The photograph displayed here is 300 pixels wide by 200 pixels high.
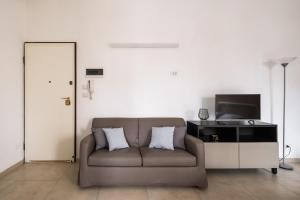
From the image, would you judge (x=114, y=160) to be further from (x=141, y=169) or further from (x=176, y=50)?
(x=176, y=50)

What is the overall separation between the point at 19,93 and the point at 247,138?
389 cm

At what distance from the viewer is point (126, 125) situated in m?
3.43

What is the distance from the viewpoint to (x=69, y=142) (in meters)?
3.75

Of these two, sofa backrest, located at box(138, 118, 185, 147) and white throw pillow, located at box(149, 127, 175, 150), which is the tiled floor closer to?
white throw pillow, located at box(149, 127, 175, 150)

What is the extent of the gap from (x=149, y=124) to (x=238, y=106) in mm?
1499

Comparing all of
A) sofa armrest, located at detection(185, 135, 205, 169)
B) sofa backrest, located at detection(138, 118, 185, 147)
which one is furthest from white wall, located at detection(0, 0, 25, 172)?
sofa armrest, located at detection(185, 135, 205, 169)

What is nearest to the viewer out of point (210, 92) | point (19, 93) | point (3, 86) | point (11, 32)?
point (3, 86)

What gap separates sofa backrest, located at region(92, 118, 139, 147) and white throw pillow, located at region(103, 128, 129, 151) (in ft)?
0.46

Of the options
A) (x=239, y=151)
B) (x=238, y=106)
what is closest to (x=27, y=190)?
(x=239, y=151)

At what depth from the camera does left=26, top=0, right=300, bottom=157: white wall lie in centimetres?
374

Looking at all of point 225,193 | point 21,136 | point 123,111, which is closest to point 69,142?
point 21,136

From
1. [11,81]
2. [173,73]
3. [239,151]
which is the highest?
[173,73]

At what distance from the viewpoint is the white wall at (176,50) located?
3744 mm

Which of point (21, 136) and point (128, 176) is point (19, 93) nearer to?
point (21, 136)
